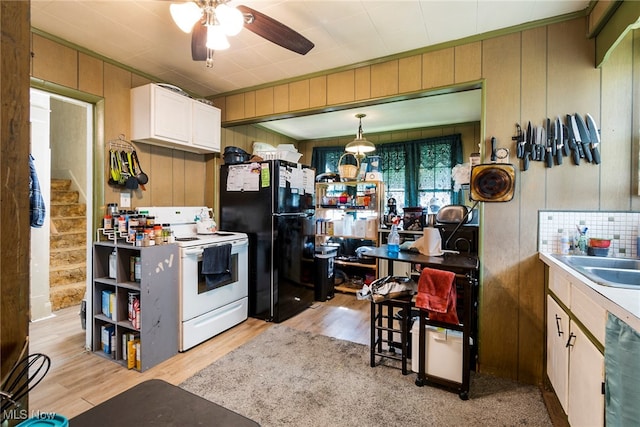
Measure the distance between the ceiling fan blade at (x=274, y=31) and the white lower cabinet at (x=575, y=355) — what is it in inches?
76.8

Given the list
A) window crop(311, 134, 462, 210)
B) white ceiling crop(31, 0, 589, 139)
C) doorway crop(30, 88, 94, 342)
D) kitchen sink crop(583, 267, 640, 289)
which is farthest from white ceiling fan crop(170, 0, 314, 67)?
window crop(311, 134, 462, 210)

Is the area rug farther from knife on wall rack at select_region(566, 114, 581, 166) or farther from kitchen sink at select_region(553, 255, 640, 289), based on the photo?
knife on wall rack at select_region(566, 114, 581, 166)

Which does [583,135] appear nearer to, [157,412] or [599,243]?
[599,243]

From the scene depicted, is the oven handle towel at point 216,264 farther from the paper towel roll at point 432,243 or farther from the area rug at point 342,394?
the paper towel roll at point 432,243

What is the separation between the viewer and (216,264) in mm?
2660

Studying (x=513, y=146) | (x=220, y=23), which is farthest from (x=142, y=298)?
(x=513, y=146)

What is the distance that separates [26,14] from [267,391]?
6.93 feet

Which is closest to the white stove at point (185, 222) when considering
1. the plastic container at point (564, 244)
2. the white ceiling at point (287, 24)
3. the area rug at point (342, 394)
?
the area rug at point (342, 394)

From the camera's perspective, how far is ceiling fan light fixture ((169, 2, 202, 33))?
59.1 inches

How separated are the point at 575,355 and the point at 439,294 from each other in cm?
68

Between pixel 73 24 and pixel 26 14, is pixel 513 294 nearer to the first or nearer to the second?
pixel 26 14

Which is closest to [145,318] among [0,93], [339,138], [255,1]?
[0,93]

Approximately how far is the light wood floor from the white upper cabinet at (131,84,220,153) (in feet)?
5.62

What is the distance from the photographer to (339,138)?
546cm
